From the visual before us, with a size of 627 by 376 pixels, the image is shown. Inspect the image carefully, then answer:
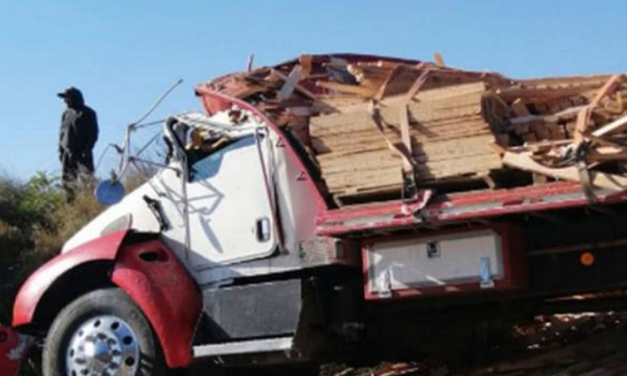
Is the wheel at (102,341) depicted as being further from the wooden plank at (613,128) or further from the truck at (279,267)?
the wooden plank at (613,128)

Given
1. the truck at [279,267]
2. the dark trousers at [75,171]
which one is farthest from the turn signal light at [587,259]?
the dark trousers at [75,171]

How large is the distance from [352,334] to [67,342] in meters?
2.31

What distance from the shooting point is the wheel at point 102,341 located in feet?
27.7

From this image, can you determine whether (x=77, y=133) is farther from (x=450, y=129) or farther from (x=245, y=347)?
(x=450, y=129)

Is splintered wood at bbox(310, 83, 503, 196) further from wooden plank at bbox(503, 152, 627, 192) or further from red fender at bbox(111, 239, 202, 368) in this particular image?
red fender at bbox(111, 239, 202, 368)

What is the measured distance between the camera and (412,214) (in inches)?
289

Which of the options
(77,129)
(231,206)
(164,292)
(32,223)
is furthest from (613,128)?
(32,223)

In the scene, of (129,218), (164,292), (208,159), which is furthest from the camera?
(129,218)

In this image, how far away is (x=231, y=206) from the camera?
8516mm

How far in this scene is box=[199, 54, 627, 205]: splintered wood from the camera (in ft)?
22.3

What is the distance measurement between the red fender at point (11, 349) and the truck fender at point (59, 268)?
115 mm

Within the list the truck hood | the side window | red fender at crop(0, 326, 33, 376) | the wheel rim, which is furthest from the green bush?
the side window

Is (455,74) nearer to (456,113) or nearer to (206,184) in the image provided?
(456,113)

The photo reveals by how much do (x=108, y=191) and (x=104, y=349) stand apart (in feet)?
4.28
